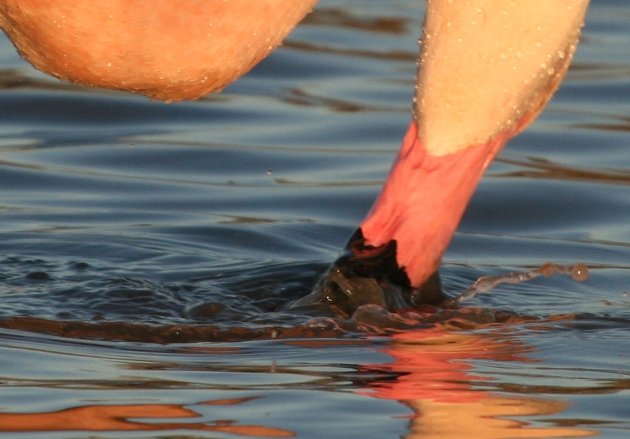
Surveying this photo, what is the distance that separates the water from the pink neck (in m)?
0.21

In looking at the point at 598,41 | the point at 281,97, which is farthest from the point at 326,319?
the point at 598,41

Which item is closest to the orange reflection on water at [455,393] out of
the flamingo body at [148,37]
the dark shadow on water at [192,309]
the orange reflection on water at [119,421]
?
the dark shadow on water at [192,309]

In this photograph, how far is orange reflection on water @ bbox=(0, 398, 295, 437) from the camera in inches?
167

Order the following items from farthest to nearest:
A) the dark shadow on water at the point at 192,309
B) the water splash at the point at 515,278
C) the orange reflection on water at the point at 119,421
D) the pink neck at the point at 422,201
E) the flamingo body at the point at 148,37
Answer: the water splash at the point at 515,278 < the pink neck at the point at 422,201 < the dark shadow on water at the point at 192,309 < the flamingo body at the point at 148,37 < the orange reflection on water at the point at 119,421

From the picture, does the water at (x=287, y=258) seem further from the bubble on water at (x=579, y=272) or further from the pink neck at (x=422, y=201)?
the pink neck at (x=422, y=201)

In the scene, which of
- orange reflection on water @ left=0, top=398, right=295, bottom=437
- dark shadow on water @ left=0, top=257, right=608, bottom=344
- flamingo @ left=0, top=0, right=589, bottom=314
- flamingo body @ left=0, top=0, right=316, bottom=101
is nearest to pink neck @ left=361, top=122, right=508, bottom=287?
flamingo @ left=0, top=0, right=589, bottom=314

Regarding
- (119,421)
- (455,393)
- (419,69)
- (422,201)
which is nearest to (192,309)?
(422,201)

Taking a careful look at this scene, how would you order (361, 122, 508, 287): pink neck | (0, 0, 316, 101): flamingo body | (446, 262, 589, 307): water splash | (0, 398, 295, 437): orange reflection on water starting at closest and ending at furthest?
(0, 398, 295, 437): orange reflection on water, (0, 0, 316, 101): flamingo body, (361, 122, 508, 287): pink neck, (446, 262, 589, 307): water splash

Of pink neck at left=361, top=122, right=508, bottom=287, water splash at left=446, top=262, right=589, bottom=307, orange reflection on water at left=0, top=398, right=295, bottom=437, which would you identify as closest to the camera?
orange reflection on water at left=0, top=398, right=295, bottom=437

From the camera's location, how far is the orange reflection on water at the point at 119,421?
14.0 feet

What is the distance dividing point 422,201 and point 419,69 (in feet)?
1.61

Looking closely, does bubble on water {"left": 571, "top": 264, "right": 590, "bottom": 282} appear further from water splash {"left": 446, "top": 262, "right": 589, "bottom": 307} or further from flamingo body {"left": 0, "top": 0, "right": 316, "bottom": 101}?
flamingo body {"left": 0, "top": 0, "right": 316, "bottom": 101}

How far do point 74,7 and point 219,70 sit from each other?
41 cm

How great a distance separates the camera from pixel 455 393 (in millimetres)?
4676
